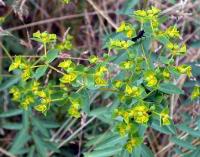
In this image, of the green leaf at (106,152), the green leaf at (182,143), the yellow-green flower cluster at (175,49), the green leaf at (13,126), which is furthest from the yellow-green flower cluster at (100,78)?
the green leaf at (13,126)

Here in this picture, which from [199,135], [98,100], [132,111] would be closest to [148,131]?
[98,100]

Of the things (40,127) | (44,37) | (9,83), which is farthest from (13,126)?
(44,37)

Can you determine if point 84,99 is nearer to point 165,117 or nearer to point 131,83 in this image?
point 131,83

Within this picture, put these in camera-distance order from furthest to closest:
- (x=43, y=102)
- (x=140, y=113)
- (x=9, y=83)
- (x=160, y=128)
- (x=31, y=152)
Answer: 1. (x=31, y=152)
2. (x=9, y=83)
3. (x=160, y=128)
4. (x=43, y=102)
5. (x=140, y=113)

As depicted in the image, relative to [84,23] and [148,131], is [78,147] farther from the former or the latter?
[84,23]

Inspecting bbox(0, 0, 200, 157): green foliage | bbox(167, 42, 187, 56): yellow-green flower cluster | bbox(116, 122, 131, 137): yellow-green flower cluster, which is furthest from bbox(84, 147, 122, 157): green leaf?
bbox(167, 42, 187, 56): yellow-green flower cluster

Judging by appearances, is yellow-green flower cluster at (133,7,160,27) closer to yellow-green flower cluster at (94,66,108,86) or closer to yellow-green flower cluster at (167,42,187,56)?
yellow-green flower cluster at (167,42,187,56)
